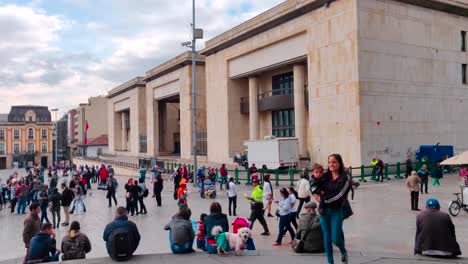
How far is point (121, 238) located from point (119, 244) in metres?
0.11

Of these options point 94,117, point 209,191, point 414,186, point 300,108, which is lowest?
point 209,191

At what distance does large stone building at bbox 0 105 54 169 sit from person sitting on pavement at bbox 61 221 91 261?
105 meters

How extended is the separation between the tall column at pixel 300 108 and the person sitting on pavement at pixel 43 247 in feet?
94.2

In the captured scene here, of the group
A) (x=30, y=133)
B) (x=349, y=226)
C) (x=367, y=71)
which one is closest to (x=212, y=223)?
(x=349, y=226)

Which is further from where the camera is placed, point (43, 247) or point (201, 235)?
point (201, 235)

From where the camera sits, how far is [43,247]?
8.00 meters

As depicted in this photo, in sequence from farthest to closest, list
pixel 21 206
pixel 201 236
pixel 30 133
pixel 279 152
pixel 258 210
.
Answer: pixel 30 133 → pixel 279 152 → pixel 21 206 → pixel 258 210 → pixel 201 236

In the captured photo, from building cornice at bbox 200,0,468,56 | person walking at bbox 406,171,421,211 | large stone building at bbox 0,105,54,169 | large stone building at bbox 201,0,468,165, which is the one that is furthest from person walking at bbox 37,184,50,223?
large stone building at bbox 0,105,54,169

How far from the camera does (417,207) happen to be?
Result: 50.5ft

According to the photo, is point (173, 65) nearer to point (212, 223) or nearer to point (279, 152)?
point (279, 152)

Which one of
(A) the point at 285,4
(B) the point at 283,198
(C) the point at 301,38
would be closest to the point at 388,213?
(B) the point at 283,198

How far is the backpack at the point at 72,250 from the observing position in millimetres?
8070

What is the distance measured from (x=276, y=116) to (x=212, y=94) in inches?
338

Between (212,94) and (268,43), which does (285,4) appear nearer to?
→ (268,43)
